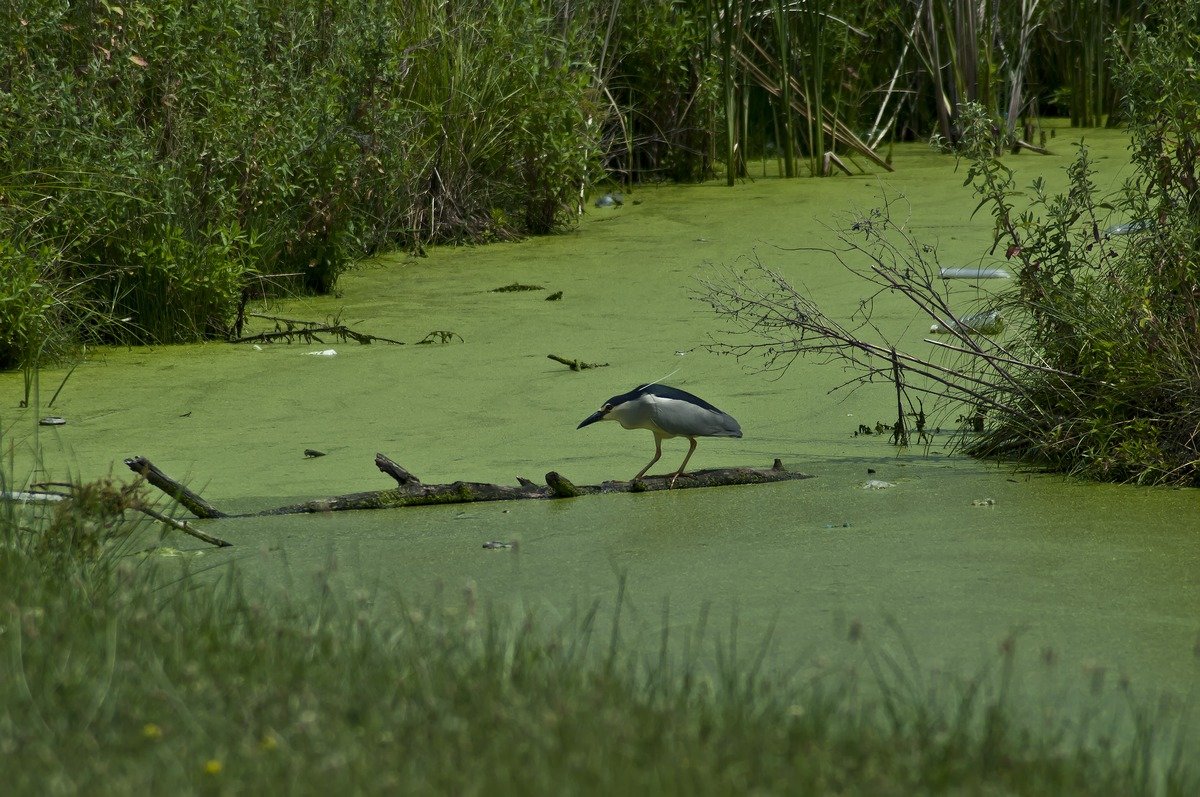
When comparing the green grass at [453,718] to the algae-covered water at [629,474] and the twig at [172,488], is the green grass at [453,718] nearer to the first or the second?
the algae-covered water at [629,474]

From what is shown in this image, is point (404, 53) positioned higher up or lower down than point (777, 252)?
higher up

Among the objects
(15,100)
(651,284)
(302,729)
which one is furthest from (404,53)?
(302,729)

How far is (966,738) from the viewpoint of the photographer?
194 centimetres

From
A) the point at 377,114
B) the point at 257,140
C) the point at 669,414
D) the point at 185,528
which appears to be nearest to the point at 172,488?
the point at 185,528

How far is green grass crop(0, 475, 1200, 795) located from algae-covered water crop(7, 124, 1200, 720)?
0.19 meters

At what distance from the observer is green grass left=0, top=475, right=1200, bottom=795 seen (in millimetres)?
1772

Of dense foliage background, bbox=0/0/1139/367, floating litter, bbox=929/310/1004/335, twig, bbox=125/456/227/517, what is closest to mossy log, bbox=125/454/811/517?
twig, bbox=125/456/227/517

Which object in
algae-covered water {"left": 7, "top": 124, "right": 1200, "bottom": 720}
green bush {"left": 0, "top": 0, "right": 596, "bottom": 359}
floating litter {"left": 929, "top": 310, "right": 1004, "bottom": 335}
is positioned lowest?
algae-covered water {"left": 7, "top": 124, "right": 1200, "bottom": 720}

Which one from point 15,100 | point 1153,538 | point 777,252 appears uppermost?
point 15,100

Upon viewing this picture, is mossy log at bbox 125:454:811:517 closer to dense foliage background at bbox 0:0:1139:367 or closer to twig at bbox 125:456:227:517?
twig at bbox 125:456:227:517

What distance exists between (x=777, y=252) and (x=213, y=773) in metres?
5.41

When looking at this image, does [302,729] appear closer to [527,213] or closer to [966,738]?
[966,738]

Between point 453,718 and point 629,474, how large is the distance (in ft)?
7.65

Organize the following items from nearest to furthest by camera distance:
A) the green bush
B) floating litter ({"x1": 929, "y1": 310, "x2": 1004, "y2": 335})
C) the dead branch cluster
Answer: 1. the dead branch cluster
2. floating litter ({"x1": 929, "y1": 310, "x2": 1004, "y2": 335})
3. the green bush
